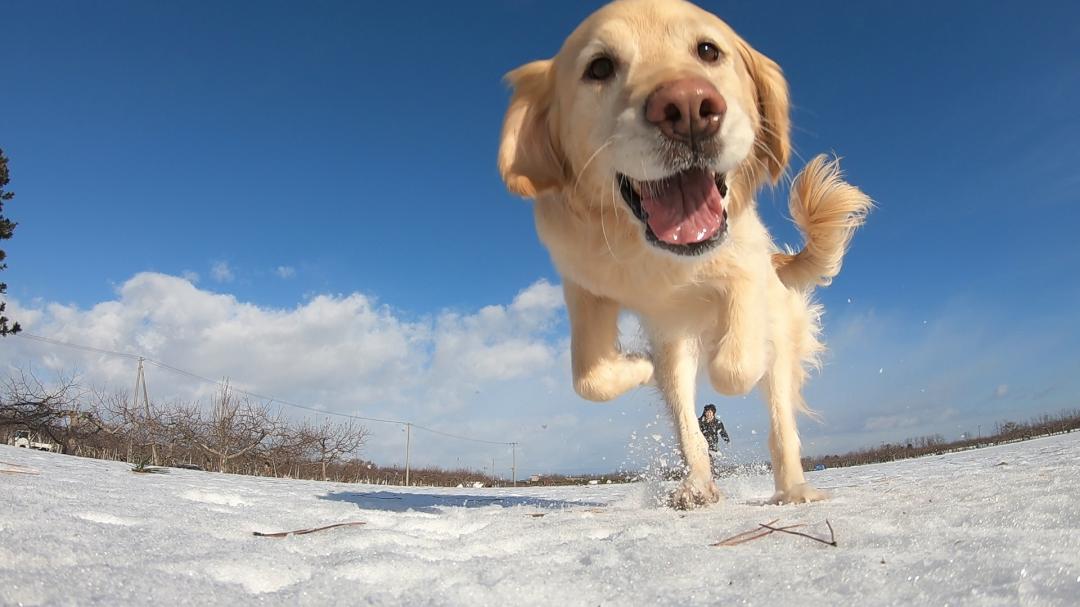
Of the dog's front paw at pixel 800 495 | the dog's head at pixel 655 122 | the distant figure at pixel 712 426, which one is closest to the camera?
the dog's head at pixel 655 122

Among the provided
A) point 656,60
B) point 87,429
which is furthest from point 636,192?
point 87,429

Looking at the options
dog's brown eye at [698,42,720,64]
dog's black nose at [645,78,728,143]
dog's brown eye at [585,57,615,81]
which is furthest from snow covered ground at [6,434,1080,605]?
dog's brown eye at [698,42,720,64]

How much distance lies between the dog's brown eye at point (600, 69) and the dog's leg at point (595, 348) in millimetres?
1234

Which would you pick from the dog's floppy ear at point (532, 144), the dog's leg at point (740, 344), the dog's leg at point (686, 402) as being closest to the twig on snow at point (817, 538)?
the dog's leg at point (740, 344)

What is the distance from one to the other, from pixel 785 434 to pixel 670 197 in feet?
6.28

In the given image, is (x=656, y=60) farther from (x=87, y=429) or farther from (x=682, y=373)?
(x=87, y=429)

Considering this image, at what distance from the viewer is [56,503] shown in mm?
2801

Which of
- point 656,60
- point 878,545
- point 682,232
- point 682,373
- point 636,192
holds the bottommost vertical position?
point 878,545

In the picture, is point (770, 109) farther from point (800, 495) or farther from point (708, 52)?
point (800, 495)

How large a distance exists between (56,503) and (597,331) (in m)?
2.68

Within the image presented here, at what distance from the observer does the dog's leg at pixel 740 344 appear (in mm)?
3402

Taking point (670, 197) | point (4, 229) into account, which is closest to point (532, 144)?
point (670, 197)

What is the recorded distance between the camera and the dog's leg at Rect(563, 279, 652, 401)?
12.3 feet

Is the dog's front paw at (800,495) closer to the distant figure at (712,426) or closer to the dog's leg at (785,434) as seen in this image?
the dog's leg at (785,434)
